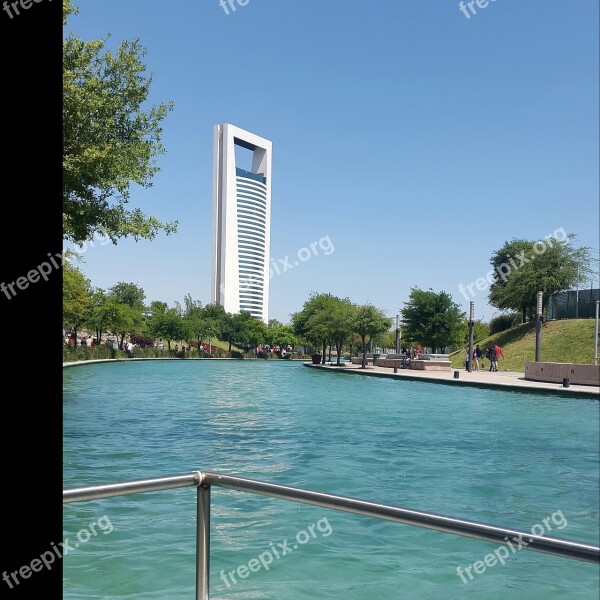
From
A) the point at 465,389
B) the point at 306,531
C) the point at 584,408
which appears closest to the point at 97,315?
the point at 465,389

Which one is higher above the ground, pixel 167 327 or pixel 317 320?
pixel 317 320

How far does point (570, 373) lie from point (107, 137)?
47.2ft

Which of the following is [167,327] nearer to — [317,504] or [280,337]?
[280,337]

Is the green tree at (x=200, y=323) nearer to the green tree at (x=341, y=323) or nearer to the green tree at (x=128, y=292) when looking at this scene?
the green tree at (x=128, y=292)

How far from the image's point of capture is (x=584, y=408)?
16.6 meters

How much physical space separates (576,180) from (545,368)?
792 inches

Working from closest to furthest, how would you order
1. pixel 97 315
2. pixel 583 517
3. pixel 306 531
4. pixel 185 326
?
pixel 306 531, pixel 583 517, pixel 97 315, pixel 185 326

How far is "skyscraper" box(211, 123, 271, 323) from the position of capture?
37.5 meters

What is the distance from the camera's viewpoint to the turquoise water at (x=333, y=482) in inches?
241

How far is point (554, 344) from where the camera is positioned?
32.0 metres

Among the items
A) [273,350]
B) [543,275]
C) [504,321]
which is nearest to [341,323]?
[504,321]

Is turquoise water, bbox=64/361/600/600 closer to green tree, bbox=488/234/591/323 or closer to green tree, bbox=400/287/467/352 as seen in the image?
green tree, bbox=488/234/591/323

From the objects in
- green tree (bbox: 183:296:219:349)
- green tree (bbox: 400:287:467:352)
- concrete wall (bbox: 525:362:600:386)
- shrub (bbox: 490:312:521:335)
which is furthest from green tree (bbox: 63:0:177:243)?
green tree (bbox: 183:296:219:349)
